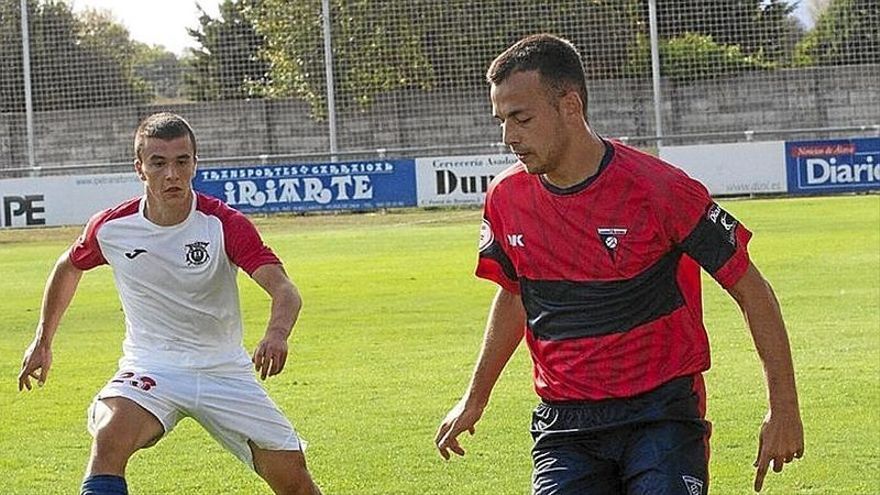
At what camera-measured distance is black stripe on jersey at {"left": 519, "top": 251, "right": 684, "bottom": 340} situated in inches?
221

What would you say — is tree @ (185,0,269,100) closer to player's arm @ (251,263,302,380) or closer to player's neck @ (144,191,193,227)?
player's neck @ (144,191,193,227)

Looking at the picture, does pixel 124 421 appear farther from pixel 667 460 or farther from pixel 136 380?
pixel 667 460

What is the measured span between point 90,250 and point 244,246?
798 mm

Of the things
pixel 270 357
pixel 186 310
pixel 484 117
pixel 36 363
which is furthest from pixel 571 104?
pixel 484 117

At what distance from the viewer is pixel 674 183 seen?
5523 millimetres

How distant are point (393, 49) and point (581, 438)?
34652mm

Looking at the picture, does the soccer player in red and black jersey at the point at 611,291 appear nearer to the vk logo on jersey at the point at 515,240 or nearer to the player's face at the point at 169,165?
the vk logo on jersey at the point at 515,240

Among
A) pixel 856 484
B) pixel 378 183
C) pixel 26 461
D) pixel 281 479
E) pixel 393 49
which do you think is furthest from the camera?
pixel 393 49

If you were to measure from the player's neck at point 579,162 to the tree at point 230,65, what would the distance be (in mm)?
35735

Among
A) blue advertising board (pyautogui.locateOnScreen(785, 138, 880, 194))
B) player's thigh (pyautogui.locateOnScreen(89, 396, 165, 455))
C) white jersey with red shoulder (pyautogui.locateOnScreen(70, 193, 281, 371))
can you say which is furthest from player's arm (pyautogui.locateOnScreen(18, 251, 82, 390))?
blue advertising board (pyautogui.locateOnScreen(785, 138, 880, 194))

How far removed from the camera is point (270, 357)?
22.7 ft

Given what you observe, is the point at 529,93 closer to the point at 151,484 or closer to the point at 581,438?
the point at 581,438

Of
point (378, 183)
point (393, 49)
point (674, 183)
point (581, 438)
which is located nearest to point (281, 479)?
point (581, 438)

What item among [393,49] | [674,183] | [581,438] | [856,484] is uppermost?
[393,49]
